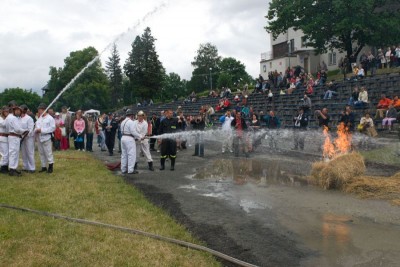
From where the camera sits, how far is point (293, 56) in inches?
2282

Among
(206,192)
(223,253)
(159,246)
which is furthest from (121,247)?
(206,192)

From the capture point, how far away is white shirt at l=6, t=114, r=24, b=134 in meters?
11.5

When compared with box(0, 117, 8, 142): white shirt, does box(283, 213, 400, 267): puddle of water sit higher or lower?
lower

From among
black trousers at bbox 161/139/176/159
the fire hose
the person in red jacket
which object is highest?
the person in red jacket

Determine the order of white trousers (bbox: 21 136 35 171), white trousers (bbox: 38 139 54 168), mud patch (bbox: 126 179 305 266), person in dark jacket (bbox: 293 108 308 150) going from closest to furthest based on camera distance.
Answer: mud patch (bbox: 126 179 305 266) < white trousers (bbox: 38 139 54 168) < white trousers (bbox: 21 136 35 171) < person in dark jacket (bbox: 293 108 308 150)

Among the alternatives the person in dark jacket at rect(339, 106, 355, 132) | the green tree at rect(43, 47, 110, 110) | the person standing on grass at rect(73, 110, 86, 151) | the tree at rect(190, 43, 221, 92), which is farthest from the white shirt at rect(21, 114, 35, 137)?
the tree at rect(190, 43, 221, 92)

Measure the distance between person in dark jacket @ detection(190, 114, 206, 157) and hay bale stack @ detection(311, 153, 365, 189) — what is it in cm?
775

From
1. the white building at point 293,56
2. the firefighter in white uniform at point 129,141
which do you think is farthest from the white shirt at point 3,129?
the white building at point 293,56

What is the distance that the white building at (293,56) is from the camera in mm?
52891

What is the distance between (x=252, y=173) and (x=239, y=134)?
536cm

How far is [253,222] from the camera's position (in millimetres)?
7008

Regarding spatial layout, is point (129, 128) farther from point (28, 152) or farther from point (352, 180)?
point (352, 180)

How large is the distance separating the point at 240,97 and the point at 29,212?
28955mm

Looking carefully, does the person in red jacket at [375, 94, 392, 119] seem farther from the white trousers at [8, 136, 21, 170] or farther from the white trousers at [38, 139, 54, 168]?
the white trousers at [8, 136, 21, 170]
